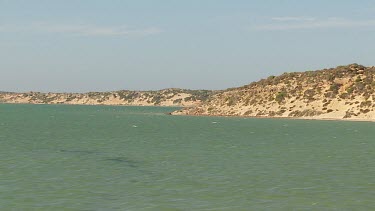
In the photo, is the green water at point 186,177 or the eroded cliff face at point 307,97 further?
the eroded cliff face at point 307,97

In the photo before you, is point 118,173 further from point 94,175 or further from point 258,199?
point 258,199

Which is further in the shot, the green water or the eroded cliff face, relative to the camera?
the eroded cliff face

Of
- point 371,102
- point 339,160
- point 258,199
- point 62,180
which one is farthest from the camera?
point 371,102

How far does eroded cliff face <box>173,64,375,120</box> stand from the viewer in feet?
441

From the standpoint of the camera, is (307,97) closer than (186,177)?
No

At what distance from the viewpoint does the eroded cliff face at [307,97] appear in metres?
134

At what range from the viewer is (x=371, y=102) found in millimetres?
132000

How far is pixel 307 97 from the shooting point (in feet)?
473

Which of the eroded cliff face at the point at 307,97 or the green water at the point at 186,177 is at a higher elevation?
the eroded cliff face at the point at 307,97

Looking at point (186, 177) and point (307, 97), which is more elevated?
point (307, 97)

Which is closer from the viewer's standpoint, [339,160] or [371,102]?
[339,160]

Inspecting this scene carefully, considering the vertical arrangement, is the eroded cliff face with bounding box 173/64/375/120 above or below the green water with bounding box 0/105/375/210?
above

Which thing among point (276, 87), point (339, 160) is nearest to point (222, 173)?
point (339, 160)

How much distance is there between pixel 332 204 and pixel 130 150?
28857 mm
